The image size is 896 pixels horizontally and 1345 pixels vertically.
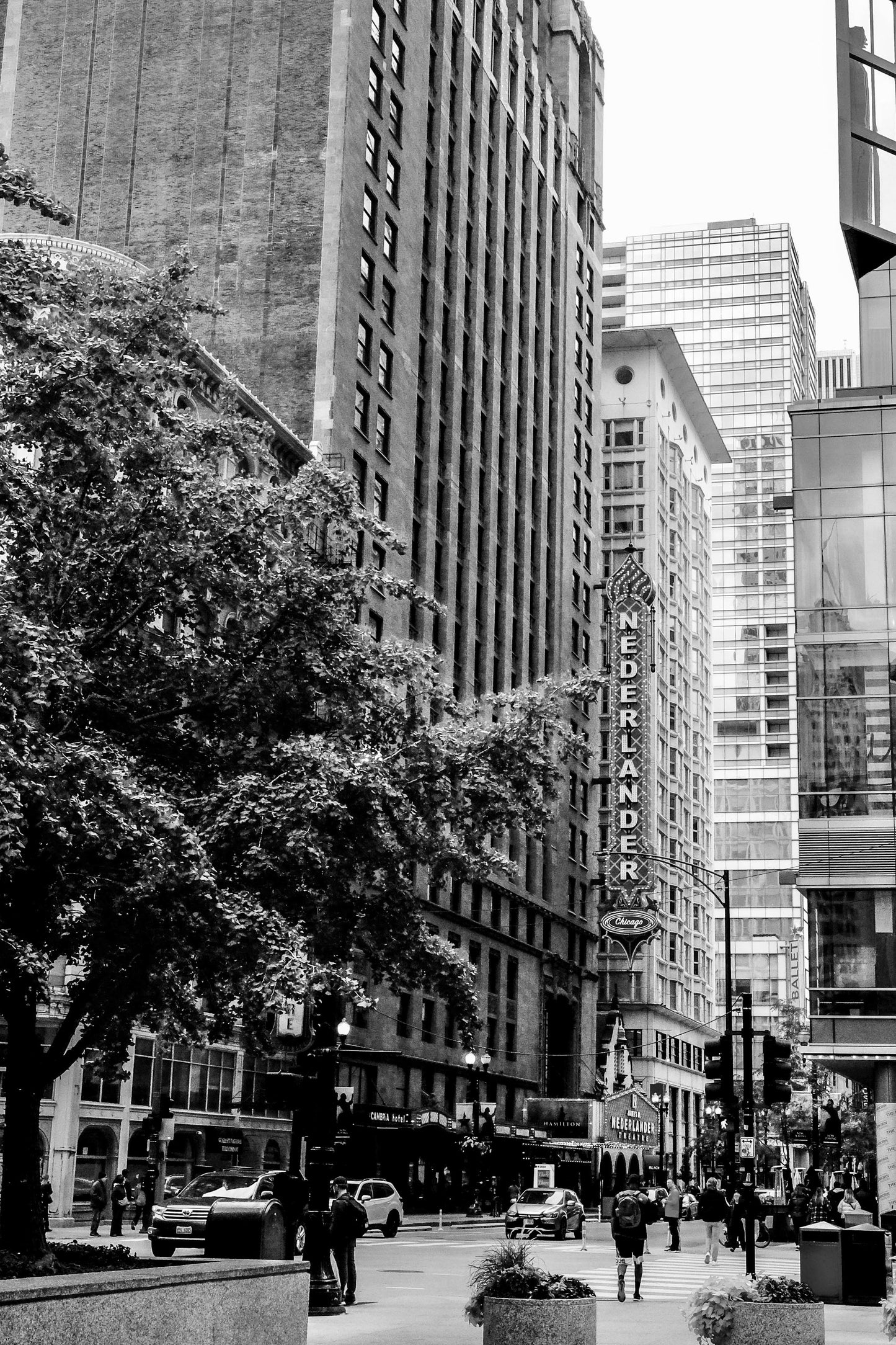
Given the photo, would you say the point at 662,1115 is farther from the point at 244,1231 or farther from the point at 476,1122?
the point at 244,1231

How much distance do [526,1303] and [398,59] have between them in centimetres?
6731

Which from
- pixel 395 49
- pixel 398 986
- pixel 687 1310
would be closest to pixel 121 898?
pixel 398 986

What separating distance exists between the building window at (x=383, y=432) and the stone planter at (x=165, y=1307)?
55.4 m

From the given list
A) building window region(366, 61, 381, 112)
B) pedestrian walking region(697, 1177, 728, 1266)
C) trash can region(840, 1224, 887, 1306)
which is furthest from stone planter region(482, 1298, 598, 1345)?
building window region(366, 61, 381, 112)

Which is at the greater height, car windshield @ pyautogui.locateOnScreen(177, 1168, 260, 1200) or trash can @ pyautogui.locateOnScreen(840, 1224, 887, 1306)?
car windshield @ pyautogui.locateOnScreen(177, 1168, 260, 1200)

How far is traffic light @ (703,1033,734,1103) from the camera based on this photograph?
2661 cm

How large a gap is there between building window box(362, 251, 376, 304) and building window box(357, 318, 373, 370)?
4.18 ft

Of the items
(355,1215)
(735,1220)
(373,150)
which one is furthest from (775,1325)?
(373,150)

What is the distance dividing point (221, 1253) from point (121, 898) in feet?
21.2

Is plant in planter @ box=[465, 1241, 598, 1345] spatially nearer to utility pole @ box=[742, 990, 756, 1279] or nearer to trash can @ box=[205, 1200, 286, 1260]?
trash can @ box=[205, 1200, 286, 1260]

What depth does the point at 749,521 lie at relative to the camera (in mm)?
177250

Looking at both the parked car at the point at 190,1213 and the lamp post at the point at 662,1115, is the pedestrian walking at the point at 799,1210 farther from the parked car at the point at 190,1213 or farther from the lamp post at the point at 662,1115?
the lamp post at the point at 662,1115

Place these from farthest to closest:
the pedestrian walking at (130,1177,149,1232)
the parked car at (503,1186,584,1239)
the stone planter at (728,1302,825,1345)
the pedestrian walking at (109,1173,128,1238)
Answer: the parked car at (503,1186,584,1239), the pedestrian walking at (130,1177,149,1232), the pedestrian walking at (109,1173,128,1238), the stone planter at (728,1302,825,1345)

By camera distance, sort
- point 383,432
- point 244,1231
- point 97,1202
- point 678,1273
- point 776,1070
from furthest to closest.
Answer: point 383,432 < point 97,1202 < point 678,1273 < point 776,1070 < point 244,1231
